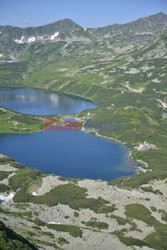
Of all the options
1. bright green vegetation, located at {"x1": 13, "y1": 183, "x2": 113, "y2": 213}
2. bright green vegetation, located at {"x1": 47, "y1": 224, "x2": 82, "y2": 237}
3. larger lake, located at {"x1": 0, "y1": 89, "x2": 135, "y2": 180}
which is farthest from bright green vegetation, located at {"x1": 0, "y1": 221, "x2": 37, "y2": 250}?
larger lake, located at {"x1": 0, "y1": 89, "x2": 135, "y2": 180}

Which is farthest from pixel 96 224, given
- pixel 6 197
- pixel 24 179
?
pixel 24 179

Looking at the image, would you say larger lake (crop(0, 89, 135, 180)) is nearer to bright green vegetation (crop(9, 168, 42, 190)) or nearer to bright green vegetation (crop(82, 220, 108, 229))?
bright green vegetation (crop(9, 168, 42, 190))

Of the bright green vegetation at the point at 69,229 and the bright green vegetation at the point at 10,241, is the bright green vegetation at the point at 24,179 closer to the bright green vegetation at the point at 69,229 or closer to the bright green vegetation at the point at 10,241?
the bright green vegetation at the point at 69,229

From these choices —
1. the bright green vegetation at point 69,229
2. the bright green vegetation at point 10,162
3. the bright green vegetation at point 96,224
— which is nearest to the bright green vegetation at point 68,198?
the bright green vegetation at point 96,224

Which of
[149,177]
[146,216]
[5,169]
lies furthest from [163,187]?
[5,169]

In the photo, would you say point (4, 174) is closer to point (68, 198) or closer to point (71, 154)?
point (68, 198)

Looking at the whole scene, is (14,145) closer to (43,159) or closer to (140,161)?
(43,159)

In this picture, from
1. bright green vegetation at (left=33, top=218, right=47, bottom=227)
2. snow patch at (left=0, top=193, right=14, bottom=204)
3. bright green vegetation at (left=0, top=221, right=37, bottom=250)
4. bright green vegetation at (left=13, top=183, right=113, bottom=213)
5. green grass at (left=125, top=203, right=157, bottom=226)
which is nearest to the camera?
bright green vegetation at (left=0, top=221, right=37, bottom=250)
